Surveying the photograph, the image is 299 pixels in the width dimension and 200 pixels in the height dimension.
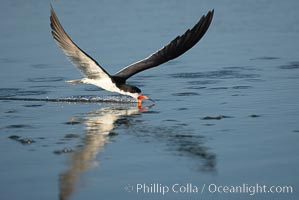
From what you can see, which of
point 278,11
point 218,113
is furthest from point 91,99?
point 278,11

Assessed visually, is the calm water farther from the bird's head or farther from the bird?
the bird

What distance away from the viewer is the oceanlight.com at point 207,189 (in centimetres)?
604

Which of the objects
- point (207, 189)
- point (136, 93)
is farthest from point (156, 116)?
point (207, 189)

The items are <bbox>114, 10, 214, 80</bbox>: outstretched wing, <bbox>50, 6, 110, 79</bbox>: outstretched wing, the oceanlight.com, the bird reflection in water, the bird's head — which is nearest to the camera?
the oceanlight.com

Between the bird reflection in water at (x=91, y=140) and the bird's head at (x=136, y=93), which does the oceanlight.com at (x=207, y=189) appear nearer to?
the bird reflection in water at (x=91, y=140)

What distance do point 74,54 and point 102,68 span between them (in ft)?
1.41

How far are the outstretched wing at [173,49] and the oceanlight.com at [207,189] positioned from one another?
4.46m

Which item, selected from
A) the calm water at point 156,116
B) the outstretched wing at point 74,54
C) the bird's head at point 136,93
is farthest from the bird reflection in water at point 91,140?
the outstretched wing at point 74,54

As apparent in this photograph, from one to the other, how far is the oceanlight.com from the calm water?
2 cm

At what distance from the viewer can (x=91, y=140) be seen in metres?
7.88

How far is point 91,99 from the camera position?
1044 cm

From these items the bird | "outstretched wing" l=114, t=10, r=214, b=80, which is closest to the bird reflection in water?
the bird

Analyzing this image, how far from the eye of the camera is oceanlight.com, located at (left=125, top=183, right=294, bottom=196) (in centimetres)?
604

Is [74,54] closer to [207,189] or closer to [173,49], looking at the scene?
[173,49]
